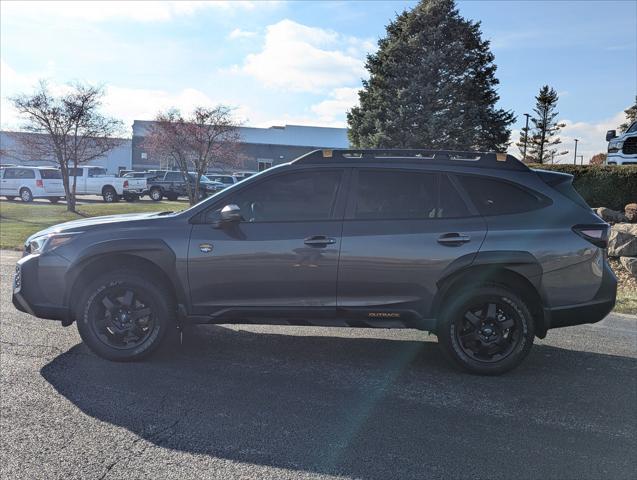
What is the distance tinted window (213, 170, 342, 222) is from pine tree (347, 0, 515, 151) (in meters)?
15.0

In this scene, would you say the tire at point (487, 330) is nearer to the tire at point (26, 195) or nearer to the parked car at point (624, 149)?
the parked car at point (624, 149)

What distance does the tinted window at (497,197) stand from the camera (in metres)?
4.64

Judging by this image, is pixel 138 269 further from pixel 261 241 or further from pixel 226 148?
pixel 226 148

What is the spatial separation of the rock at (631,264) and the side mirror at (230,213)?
7.89 metres

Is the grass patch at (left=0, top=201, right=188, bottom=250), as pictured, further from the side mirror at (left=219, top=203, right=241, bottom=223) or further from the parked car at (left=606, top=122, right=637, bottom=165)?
the parked car at (left=606, top=122, right=637, bottom=165)

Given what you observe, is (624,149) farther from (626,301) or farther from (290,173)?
(290,173)

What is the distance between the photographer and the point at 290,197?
4.75 metres

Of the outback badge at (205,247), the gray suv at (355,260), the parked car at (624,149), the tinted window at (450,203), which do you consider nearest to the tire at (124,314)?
the gray suv at (355,260)

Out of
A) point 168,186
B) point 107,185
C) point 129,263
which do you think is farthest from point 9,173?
point 129,263

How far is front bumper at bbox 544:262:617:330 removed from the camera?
4555 millimetres

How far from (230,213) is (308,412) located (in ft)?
5.71

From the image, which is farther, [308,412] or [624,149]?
[624,149]

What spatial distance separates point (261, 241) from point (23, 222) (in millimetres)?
15627

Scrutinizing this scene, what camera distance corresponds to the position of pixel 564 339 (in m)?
5.93
